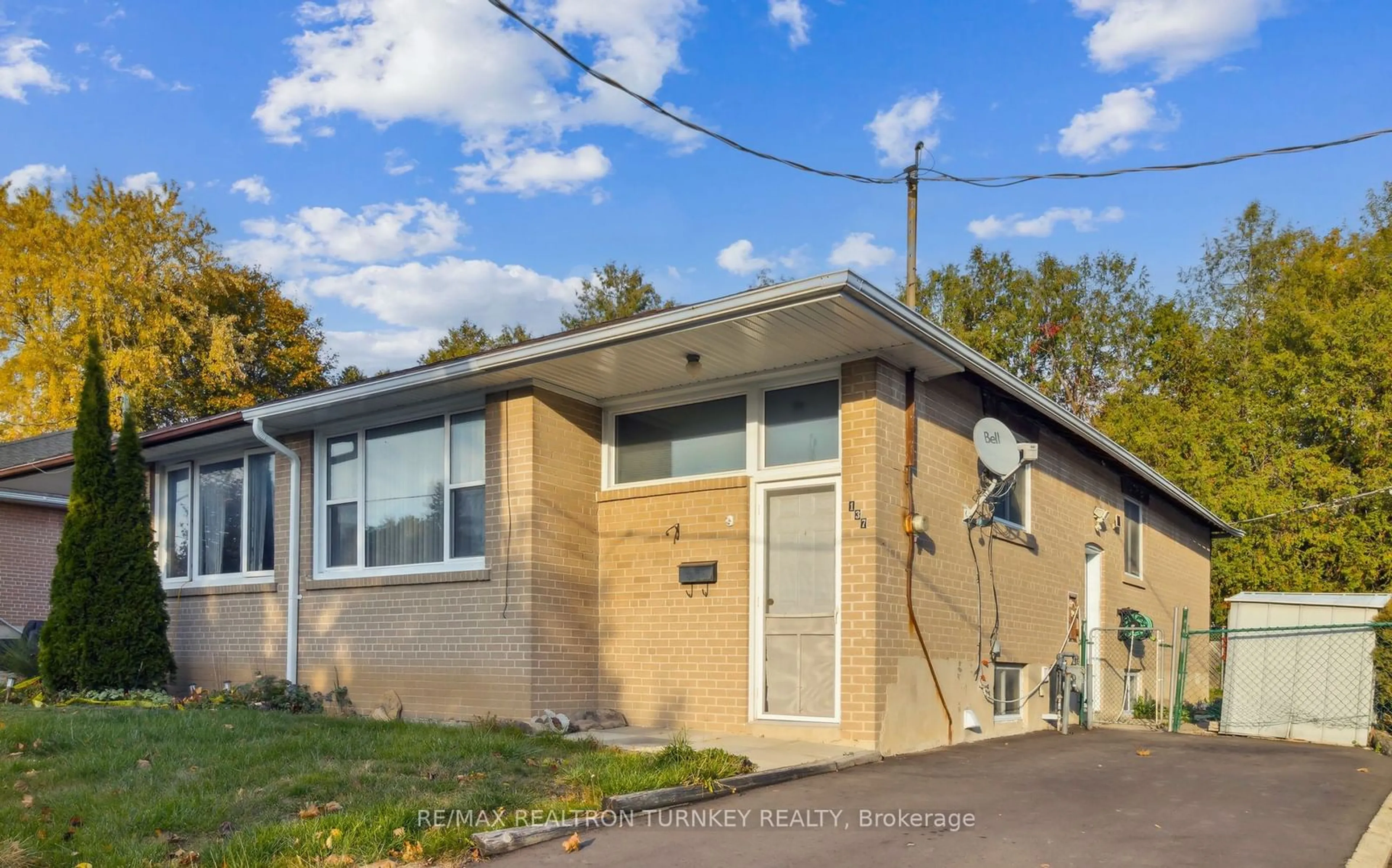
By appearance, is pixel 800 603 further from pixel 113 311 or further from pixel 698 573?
pixel 113 311

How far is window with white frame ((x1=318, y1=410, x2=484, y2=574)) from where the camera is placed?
1144cm

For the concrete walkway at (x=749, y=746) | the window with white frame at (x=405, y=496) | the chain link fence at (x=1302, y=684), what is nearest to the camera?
the concrete walkway at (x=749, y=746)

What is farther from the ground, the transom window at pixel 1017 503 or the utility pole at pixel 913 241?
the utility pole at pixel 913 241

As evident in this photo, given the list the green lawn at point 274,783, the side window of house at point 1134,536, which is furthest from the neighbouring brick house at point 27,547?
the side window of house at point 1134,536

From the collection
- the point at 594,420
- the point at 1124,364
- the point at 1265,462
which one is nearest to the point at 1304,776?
the point at 594,420

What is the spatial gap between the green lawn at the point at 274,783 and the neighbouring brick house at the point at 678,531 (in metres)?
2.00

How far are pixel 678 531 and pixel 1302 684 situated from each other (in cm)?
674

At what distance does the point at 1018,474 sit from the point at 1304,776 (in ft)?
15.6

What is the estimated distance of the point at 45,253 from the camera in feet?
107

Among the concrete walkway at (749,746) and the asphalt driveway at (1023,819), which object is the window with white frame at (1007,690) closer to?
the asphalt driveway at (1023,819)

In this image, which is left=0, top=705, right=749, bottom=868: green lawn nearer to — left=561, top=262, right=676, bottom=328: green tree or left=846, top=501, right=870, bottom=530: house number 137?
left=846, top=501, right=870, bottom=530: house number 137

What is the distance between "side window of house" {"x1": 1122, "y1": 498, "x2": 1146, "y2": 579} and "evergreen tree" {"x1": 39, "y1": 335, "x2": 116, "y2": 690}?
13.2 m

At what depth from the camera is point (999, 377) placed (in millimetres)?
10828

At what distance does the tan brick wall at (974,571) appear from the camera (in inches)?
395
